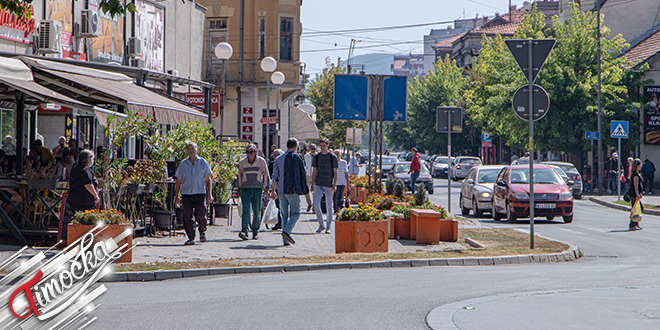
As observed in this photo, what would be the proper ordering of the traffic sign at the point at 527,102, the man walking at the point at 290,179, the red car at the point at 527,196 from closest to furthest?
the traffic sign at the point at 527,102 < the man walking at the point at 290,179 < the red car at the point at 527,196

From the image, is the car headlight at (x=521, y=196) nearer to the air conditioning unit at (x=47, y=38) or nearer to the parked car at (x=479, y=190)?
the parked car at (x=479, y=190)

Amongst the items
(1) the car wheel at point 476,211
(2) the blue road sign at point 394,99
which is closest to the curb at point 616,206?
(1) the car wheel at point 476,211

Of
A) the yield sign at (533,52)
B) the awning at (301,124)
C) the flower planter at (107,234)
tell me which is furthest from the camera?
the awning at (301,124)

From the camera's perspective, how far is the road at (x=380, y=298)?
6.80 meters

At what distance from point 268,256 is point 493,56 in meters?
34.4

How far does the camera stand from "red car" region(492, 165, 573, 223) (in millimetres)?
20016

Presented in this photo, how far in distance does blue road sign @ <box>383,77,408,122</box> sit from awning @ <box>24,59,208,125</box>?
6.10 metres

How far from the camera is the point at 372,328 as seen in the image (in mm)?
6566

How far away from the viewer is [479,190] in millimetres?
22641

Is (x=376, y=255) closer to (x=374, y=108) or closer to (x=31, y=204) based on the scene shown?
(x=31, y=204)

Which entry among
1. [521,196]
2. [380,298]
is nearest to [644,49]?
[521,196]

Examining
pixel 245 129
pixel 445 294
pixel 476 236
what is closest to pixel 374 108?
pixel 476 236

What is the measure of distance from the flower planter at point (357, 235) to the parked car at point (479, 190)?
10.5m

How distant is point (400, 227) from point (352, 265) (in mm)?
4023
